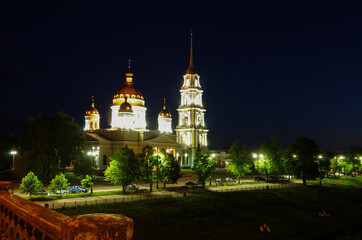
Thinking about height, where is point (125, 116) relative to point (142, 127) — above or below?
above

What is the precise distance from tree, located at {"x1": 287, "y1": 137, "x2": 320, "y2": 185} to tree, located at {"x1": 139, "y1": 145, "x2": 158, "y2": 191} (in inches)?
1071

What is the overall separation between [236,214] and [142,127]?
5396 centimetres

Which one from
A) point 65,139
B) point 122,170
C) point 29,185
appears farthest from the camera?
point 65,139

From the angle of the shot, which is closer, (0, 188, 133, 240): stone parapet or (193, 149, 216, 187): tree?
(0, 188, 133, 240): stone parapet

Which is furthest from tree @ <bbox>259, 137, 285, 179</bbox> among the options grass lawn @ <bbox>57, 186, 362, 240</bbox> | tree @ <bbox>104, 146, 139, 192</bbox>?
tree @ <bbox>104, 146, 139, 192</bbox>

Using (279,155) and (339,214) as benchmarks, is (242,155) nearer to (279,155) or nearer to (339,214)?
(279,155)

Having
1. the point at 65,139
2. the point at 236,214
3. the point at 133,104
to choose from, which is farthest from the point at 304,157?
the point at 133,104

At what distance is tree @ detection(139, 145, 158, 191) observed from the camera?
159ft

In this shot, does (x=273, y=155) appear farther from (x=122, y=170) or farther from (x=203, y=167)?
(x=122, y=170)

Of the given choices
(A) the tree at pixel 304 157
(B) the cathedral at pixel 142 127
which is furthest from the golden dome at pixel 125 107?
(A) the tree at pixel 304 157

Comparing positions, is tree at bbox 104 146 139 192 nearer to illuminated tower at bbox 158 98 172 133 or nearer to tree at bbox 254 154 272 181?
tree at bbox 254 154 272 181

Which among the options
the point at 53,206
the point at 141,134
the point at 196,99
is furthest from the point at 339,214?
the point at 196,99

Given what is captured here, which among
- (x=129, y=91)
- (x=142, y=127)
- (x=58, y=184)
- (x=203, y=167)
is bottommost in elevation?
(x=58, y=184)

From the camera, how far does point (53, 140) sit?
52625 mm
